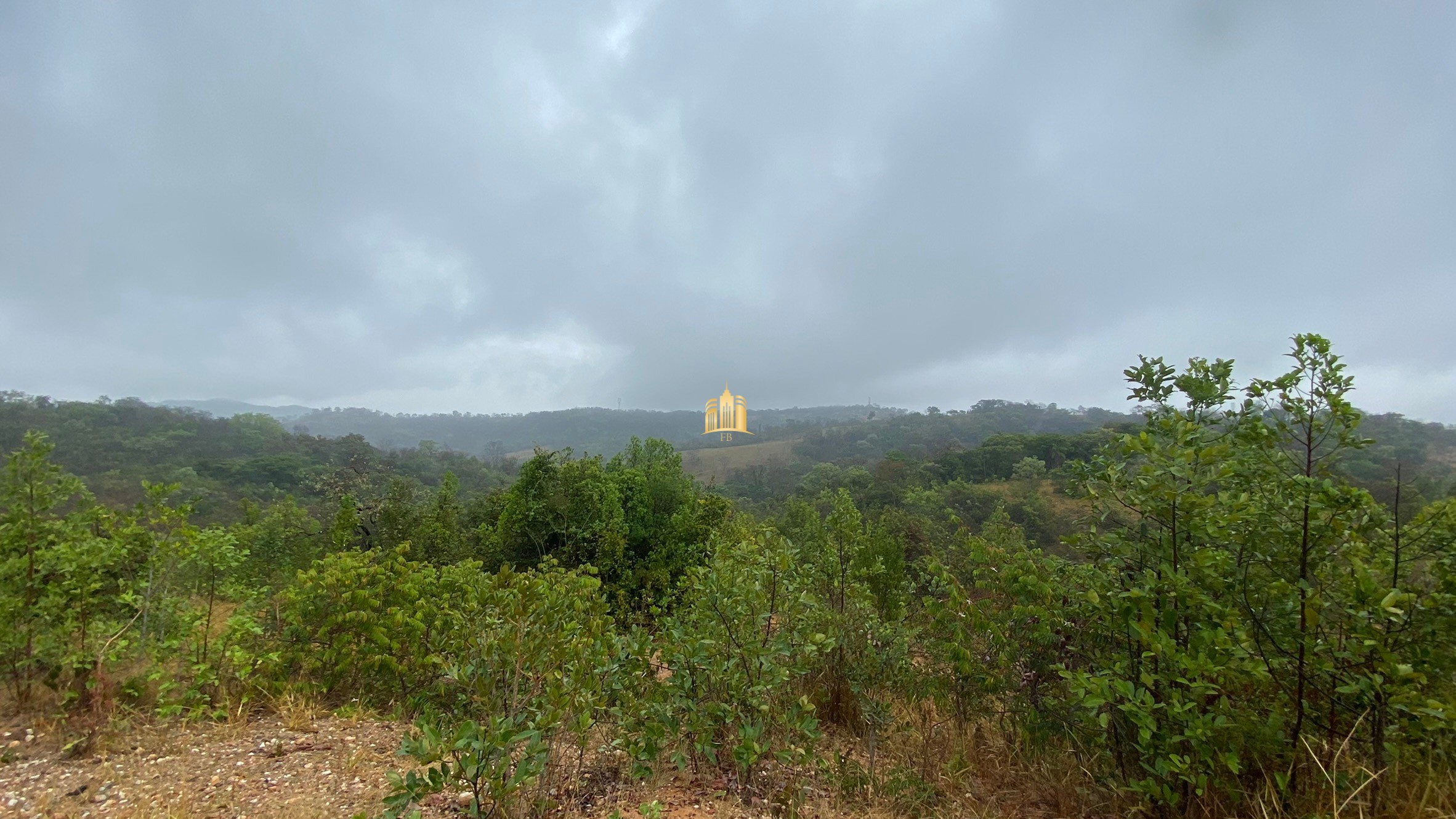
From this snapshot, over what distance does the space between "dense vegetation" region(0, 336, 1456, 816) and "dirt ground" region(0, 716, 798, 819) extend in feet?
0.67

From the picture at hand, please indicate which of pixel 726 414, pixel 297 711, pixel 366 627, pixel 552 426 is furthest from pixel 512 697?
pixel 552 426

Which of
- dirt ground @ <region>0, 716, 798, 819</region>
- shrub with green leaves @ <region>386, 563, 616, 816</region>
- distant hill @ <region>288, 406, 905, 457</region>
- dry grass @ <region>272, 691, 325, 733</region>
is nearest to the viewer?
shrub with green leaves @ <region>386, 563, 616, 816</region>

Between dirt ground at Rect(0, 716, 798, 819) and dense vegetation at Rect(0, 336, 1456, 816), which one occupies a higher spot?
dense vegetation at Rect(0, 336, 1456, 816)

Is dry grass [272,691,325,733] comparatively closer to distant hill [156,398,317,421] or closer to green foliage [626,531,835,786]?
green foliage [626,531,835,786]

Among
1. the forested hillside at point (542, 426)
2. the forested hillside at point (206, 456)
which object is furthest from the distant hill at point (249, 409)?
the forested hillside at point (206, 456)

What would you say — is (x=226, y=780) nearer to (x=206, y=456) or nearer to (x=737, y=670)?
(x=737, y=670)

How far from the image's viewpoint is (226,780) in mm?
3268

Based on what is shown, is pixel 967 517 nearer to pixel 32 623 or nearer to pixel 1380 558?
pixel 1380 558

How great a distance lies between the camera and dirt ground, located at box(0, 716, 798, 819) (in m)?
2.92

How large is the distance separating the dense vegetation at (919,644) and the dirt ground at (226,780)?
0.20m

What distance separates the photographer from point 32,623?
3930 millimetres

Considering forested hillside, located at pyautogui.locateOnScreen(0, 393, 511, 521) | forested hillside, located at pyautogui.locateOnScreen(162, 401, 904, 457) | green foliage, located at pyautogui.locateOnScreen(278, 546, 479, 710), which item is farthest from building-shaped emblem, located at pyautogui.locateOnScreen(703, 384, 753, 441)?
forested hillside, located at pyautogui.locateOnScreen(162, 401, 904, 457)

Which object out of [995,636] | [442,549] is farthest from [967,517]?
[995,636]

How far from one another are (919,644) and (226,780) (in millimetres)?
4776
